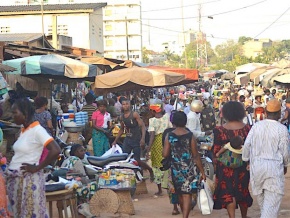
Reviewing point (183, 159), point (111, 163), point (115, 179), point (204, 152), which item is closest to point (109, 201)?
point (115, 179)

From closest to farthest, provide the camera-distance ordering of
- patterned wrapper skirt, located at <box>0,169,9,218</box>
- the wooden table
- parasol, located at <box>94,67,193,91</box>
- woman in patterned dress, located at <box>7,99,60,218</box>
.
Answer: patterned wrapper skirt, located at <box>0,169,9,218</box>
woman in patterned dress, located at <box>7,99,60,218</box>
the wooden table
parasol, located at <box>94,67,193,91</box>

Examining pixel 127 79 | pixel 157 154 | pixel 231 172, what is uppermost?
pixel 127 79

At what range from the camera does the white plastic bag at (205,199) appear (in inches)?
342

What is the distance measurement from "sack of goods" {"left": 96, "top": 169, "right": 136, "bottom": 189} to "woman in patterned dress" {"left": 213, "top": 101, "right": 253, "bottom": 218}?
1.78 m

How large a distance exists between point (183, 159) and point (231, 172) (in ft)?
2.41

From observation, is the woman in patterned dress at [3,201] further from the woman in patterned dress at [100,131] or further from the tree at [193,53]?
the tree at [193,53]

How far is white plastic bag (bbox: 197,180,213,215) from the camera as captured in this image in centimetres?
868

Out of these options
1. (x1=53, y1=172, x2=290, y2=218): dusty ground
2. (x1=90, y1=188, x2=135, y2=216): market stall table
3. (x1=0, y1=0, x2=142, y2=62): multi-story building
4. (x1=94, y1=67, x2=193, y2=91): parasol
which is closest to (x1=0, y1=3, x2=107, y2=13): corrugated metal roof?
(x1=94, y1=67, x2=193, y2=91): parasol

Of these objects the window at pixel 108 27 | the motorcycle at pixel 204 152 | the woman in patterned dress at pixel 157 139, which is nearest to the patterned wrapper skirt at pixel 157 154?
the woman in patterned dress at pixel 157 139

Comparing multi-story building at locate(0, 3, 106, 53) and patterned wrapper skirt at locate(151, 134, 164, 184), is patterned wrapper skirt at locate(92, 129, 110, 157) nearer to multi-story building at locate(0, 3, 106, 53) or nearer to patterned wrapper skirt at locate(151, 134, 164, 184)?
patterned wrapper skirt at locate(151, 134, 164, 184)

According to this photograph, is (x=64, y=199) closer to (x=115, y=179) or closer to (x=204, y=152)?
(x=115, y=179)

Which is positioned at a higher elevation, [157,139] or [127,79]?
[127,79]

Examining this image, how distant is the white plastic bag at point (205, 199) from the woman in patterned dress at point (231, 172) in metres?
0.15

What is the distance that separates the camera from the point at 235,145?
8.28 meters
